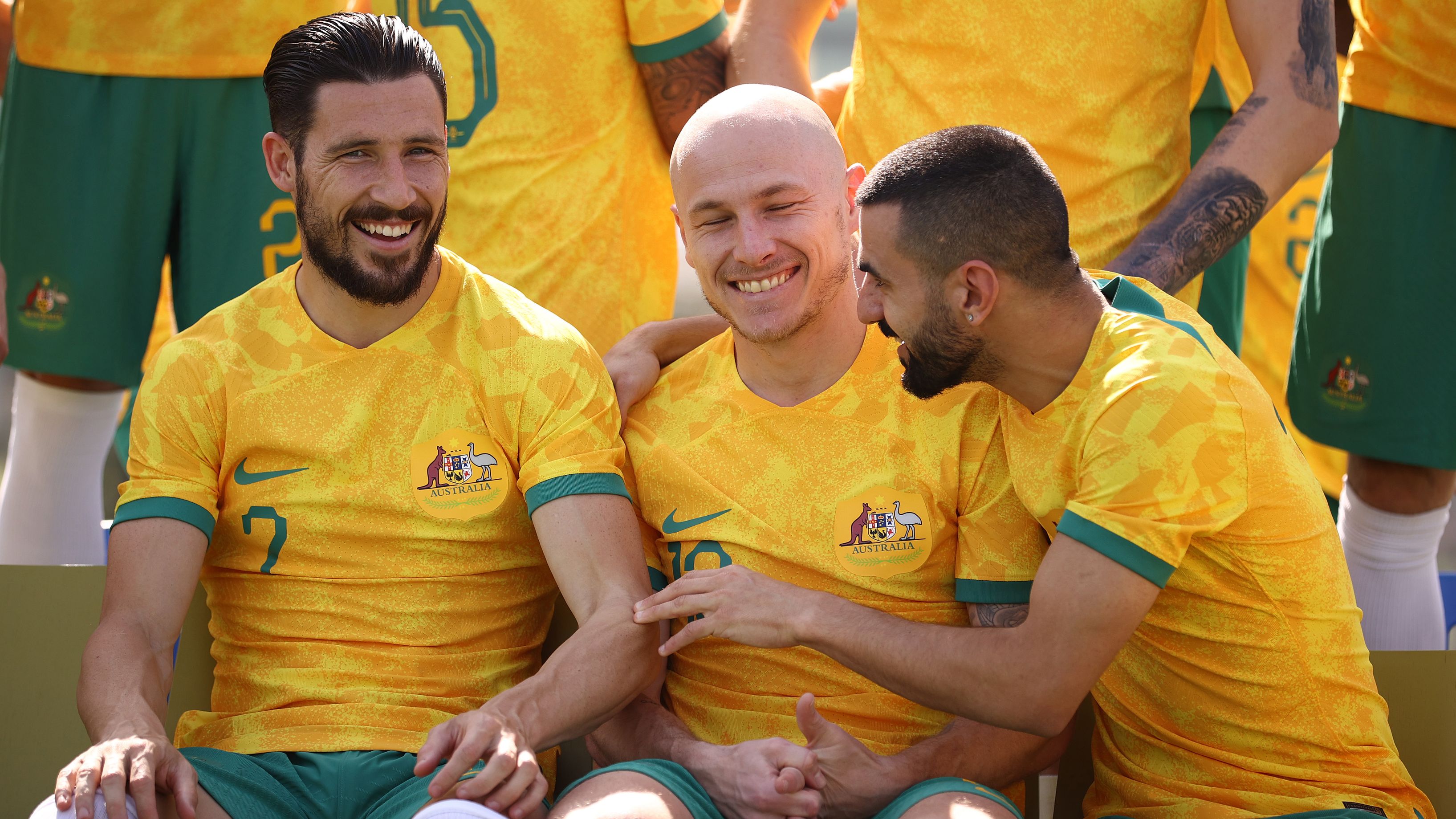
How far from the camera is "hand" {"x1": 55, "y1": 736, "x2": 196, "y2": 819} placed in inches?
84.2

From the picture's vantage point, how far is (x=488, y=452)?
271 centimetres

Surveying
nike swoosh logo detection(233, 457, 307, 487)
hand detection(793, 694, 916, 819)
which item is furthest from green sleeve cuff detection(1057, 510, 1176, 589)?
nike swoosh logo detection(233, 457, 307, 487)

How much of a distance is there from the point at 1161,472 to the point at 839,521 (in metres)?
0.67

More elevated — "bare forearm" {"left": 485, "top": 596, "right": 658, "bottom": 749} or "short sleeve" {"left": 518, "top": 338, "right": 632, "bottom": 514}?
"short sleeve" {"left": 518, "top": 338, "right": 632, "bottom": 514}

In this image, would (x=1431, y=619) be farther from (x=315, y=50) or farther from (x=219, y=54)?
(x=219, y=54)

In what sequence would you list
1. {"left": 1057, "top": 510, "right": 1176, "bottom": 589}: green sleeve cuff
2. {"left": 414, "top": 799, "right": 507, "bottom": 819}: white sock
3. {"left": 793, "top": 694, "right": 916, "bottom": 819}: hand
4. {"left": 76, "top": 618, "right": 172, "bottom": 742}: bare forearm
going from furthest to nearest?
{"left": 793, "top": 694, "right": 916, "bottom": 819}: hand → {"left": 76, "top": 618, "right": 172, "bottom": 742}: bare forearm → {"left": 1057, "top": 510, "right": 1176, "bottom": 589}: green sleeve cuff → {"left": 414, "top": 799, "right": 507, "bottom": 819}: white sock

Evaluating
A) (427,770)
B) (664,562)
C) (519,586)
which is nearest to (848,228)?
(664,562)

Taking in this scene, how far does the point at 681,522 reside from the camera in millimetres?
2764

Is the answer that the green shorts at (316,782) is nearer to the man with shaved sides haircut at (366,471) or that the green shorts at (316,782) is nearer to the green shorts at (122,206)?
the man with shaved sides haircut at (366,471)

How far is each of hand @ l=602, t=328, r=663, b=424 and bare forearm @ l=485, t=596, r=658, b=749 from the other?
497mm

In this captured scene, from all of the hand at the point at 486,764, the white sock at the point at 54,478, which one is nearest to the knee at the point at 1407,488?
the hand at the point at 486,764

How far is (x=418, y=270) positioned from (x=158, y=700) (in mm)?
949

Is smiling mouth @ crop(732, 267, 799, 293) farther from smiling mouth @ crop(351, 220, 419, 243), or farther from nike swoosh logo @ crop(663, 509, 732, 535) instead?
smiling mouth @ crop(351, 220, 419, 243)

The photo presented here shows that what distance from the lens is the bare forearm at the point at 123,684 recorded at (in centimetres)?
232
